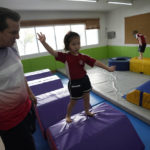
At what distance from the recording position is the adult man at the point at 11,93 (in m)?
0.80

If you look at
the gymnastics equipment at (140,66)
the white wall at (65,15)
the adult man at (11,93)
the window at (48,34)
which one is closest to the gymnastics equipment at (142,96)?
the gymnastics equipment at (140,66)

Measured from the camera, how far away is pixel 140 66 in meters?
4.36

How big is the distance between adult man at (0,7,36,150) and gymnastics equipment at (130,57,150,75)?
4.27 meters

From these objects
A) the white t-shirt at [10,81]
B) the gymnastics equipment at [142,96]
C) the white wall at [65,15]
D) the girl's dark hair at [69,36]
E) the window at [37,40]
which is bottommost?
the gymnastics equipment at [142,96]

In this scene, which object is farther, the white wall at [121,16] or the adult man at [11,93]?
the white wall at [121,16]

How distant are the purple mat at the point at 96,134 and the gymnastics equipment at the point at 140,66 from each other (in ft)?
10.6

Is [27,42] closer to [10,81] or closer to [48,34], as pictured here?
[48,34]

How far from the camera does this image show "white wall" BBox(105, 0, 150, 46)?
5107 mm

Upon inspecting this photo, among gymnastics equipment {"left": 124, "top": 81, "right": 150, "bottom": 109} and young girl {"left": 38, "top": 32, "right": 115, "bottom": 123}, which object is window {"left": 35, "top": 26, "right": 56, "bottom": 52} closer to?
gymnastics equipment {"left": 124, "top": 81, "right": 150, "bottom": 109}

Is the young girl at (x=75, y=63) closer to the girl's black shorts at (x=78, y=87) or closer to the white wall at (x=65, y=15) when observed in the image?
the girl's black shorts at (x=78, y=87)

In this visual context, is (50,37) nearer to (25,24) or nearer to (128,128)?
(25,24)

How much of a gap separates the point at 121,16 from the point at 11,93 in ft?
22.1

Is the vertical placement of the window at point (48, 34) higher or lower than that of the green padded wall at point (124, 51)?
higher

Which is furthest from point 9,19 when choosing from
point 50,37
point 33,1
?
point 50,37
